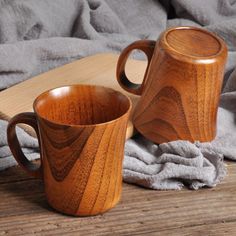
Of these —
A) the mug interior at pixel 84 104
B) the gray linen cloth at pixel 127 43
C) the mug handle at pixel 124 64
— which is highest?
the mug interior at pixel 84 104

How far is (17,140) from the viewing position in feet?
2.10

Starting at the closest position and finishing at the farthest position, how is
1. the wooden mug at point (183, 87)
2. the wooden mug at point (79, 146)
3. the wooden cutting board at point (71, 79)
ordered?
the wooden mug at point (79, 146), the wooden mug at point (183, 87), the wooden cutting board at point (71, 79)

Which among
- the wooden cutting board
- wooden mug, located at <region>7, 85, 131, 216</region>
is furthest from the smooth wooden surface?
the wooden cutting board

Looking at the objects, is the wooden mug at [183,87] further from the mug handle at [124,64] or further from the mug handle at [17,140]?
the mug handle at [17,140]

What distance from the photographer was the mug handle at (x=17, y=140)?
62 centimetres

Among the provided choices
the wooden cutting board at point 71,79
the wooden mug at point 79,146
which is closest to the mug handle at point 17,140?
the wooden mug at point 79,146

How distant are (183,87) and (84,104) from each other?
4.6 inches

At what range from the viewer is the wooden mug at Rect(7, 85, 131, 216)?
Result: 0.59 m

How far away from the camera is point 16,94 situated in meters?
0.84

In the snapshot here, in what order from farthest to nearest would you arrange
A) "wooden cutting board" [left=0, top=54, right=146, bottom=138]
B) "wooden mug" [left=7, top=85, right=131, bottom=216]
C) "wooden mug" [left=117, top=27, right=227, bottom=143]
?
1. "wooden cutting board" [left=0, top=54, right=146, bottom=138]
2. "wooden mug" [left=117, top=27, right=227, bottom=143]
3. "wooden mug" [left=7, top=85, right=131, bottom=216]

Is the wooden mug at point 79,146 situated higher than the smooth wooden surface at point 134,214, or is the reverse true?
the wooden mug at point 79,146

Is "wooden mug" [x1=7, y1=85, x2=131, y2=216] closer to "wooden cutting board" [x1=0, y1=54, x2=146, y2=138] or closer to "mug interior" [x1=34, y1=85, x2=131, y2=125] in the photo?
"mug interior" [x1=34, y1=85, x2=131, y2=125]

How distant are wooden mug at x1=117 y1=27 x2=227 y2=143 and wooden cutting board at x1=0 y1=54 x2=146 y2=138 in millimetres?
50

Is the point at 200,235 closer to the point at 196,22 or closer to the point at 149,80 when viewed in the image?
the point at 149,80
